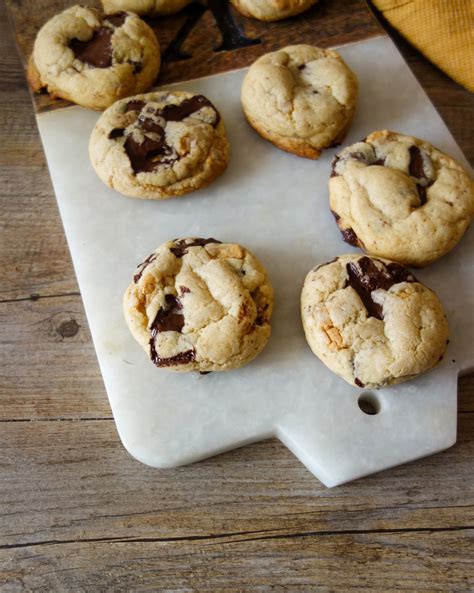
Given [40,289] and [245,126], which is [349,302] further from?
[40,289]

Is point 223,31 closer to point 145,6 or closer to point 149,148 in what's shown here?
point 145,6

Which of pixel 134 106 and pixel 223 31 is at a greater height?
pixel 223 31

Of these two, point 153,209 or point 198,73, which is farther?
point 198,73

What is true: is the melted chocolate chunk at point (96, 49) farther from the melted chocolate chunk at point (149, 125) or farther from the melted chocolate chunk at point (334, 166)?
the melted chocolate chunk at point (334, 166)

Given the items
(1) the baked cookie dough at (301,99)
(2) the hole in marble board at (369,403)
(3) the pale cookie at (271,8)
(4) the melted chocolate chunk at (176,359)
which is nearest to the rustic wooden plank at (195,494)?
(2) the hole in marble board at (369,403)

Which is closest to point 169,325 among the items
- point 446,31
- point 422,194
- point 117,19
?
point 422,194

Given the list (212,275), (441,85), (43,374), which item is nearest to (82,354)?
(43,374)
